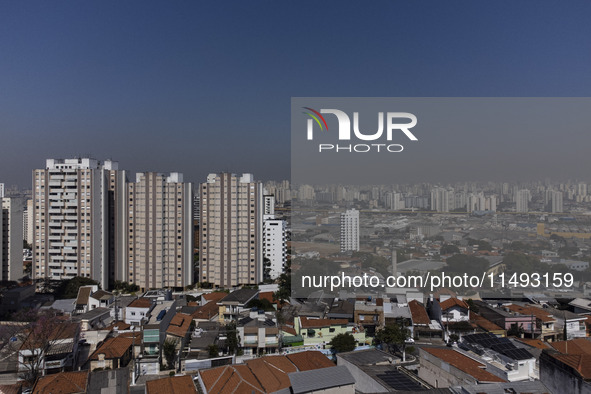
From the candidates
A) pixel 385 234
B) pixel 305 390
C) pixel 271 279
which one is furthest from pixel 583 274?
pixel 271 279

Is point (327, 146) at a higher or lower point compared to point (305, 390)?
higher

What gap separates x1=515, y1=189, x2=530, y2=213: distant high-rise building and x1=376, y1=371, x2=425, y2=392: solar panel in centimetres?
283

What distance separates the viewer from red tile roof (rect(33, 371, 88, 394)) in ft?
10.1

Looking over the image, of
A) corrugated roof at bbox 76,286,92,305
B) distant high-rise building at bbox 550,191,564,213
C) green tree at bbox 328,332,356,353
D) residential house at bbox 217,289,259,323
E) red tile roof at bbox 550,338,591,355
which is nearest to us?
red tile roof at bbox 550,338,591,355

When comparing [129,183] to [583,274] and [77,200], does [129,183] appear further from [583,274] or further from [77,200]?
[583,274]

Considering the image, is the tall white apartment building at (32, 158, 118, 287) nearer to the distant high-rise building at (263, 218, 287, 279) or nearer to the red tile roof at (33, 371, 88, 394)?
the distant high-rise building at (263, 218, 287, 279)

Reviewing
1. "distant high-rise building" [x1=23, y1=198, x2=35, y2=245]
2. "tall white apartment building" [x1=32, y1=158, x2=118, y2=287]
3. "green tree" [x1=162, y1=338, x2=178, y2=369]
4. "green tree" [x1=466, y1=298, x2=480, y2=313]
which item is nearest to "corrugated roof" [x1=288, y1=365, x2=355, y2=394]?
"green tree" [x1=162, y1=338, x2=178, y2=369]

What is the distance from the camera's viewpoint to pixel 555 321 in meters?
4.91

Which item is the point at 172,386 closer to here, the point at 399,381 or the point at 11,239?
the point at 399,381

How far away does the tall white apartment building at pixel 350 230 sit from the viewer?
511 cm

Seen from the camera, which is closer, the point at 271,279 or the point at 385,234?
the point at 385,234

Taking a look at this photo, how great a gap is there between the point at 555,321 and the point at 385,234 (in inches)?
77.7

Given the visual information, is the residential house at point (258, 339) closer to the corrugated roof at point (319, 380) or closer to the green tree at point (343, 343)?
the green tree at point (343, 343)

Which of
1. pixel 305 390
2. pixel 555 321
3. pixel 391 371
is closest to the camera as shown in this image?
pixel 305 390
